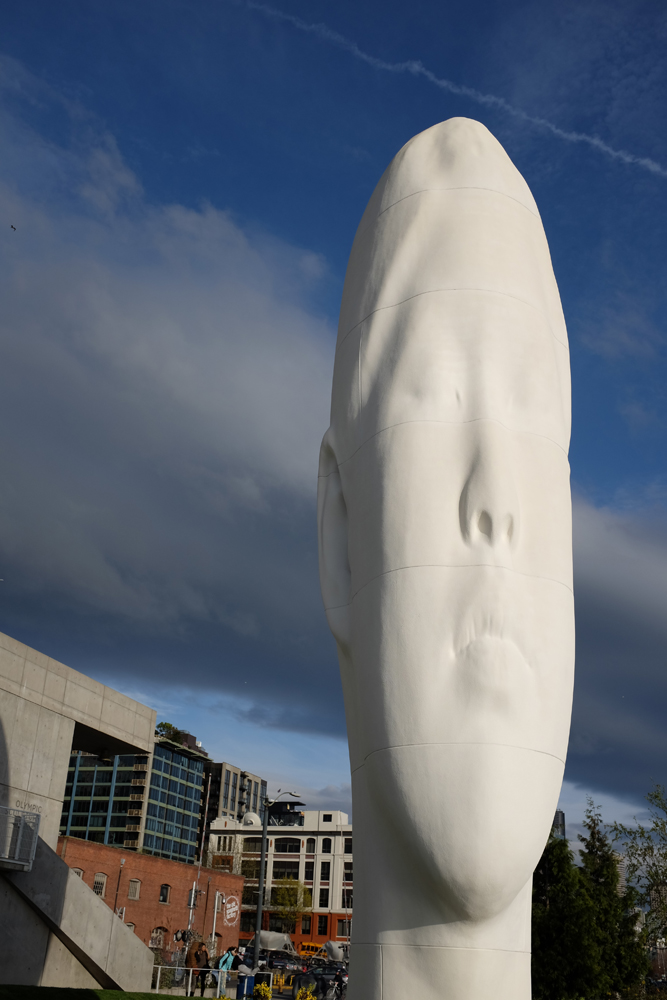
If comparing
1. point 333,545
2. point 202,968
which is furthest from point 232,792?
point 333,545

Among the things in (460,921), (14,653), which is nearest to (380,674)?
(460,921)

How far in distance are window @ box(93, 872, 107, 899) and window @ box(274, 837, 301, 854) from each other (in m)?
50.4

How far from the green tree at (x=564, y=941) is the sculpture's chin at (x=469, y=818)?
17231 mm

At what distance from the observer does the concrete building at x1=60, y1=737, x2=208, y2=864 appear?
99.4m

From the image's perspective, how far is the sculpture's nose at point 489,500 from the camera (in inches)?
238

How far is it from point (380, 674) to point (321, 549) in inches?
60.7

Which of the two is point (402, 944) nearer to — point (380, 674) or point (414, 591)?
point (380, 674)

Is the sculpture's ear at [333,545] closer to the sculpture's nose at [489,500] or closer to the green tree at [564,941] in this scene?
the sculpture's nose at [489,500]

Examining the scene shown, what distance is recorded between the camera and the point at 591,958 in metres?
20.6

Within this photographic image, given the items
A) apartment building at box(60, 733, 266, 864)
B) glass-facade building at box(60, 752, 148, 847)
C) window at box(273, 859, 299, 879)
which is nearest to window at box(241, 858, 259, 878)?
window at box(273, 859, 299, 879)

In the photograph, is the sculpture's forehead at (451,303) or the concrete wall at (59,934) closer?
the sculpture's forehead at (451,303)

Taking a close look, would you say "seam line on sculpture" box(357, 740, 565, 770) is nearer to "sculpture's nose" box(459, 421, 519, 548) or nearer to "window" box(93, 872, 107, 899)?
"sculpture's nose" box(459, 421, 519, 548)

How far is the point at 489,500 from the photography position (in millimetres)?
6074

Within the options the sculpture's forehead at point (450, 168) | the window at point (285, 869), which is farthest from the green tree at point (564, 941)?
the window at point (285, 869)
